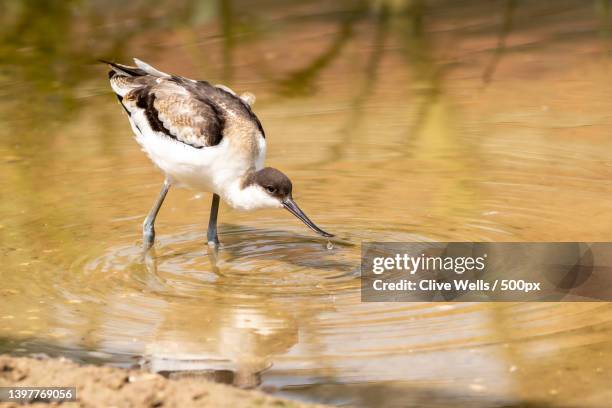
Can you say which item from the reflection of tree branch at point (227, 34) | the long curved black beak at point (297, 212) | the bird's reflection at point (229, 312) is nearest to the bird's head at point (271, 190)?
the long curved black beak at point (297, 212)

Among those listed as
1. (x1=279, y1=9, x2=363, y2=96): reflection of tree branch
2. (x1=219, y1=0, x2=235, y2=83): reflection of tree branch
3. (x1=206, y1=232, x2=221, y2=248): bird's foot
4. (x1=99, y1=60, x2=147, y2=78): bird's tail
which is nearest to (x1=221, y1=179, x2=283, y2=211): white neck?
(x1=206, y1=232, x2=221, y2=248): bird's foot

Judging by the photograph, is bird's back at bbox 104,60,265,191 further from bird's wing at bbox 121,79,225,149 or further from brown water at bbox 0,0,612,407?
brown water at bbox 0,0,612,407

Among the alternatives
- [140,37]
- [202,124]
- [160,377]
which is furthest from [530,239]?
[140,37]

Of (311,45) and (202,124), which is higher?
(202,124)

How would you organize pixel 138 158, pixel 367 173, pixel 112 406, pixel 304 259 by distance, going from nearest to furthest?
pixel 112 406
pixel 304 259
pixel 367 173
pixel 138 158

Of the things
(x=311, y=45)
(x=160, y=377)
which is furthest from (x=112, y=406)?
(x=311, y=45)

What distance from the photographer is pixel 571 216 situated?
702 centimetres

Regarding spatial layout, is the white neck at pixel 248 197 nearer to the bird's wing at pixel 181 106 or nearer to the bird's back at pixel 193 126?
the bird's back at pixel 193 126

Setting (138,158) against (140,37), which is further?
(140,37)

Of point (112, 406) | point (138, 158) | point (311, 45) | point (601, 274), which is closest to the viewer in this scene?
point (112, 406)

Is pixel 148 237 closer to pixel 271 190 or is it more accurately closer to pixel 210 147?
pixel 210 147

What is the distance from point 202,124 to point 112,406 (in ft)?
8.03

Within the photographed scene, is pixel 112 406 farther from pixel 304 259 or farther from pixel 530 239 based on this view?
pixel 530 239

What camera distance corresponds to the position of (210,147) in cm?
666
